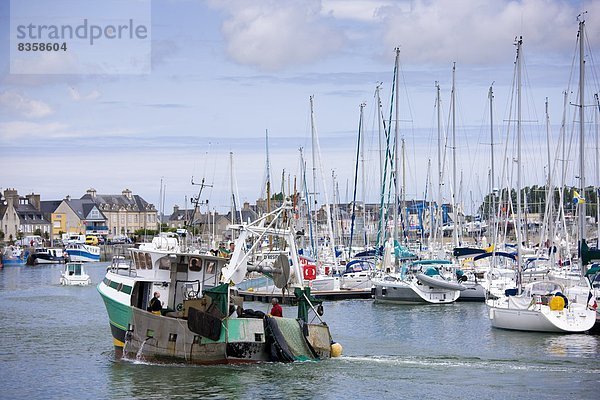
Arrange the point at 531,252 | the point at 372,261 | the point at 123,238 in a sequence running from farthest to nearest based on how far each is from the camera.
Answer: the point at 123,238 → the point at 372,261 → the point at 531,252

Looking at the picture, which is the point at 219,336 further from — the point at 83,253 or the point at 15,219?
the point at 15,219

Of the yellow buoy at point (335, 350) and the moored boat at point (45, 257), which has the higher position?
the moored boat at point (45, 257)

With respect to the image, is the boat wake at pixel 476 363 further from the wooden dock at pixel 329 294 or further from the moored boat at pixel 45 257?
the moored boat at pixel 45 257

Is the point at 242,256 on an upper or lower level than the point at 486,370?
upper

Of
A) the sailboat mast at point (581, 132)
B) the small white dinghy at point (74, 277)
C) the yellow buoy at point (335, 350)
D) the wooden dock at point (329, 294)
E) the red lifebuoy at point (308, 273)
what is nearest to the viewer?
the yellow buoy at point (335, 350)

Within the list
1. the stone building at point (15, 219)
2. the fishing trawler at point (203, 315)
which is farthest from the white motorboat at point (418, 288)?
the stone building at point (15, 219)

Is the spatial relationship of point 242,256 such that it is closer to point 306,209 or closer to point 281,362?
point 281,362

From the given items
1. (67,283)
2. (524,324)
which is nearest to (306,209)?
(67,283)

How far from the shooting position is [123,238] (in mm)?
195625

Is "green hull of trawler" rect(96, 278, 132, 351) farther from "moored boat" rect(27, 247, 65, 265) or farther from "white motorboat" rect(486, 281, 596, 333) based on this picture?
"moored boat" rect(27, 247, 65, 265)

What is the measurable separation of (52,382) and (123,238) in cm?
16041

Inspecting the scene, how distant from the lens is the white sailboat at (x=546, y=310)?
153ft

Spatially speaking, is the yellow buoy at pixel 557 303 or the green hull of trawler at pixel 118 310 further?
the yellow buoy at pixel 557 303

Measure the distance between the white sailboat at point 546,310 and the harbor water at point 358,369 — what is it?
0.58 m
